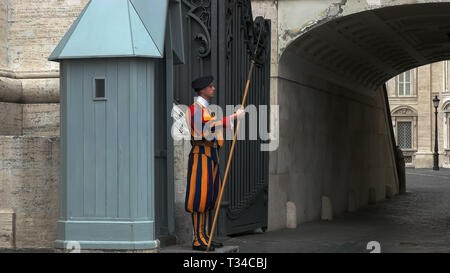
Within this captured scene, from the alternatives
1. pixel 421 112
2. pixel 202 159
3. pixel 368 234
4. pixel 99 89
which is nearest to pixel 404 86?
pixel 421 112

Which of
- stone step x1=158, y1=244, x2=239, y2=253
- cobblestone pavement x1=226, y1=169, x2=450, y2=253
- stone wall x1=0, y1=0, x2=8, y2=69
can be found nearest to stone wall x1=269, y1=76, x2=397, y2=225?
cobblestone pavement x1=226, y1=169, x2=450, y2=253

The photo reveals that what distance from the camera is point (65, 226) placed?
333 inches

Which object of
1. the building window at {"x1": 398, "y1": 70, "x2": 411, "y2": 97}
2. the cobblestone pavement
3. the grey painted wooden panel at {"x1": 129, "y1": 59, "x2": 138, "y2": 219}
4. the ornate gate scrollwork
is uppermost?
the building window at {"x1": 398, "y1": 70, "x2": 411, "y2": 97}

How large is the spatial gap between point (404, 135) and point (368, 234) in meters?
49.3

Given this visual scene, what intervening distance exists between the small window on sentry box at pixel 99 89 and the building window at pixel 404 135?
5407 cm

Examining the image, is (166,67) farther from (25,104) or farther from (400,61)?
(400,61)

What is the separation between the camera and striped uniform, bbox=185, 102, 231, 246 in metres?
8.66

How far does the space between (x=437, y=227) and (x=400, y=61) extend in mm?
6474

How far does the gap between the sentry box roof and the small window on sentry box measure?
0.82 feet

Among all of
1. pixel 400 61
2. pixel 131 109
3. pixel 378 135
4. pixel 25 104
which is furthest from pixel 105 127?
pixel 378 135

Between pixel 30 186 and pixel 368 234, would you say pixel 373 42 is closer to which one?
pixel 368 234

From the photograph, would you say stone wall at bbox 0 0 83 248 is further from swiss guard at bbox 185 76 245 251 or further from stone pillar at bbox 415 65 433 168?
stone pillar at bbox 415 65 433 168

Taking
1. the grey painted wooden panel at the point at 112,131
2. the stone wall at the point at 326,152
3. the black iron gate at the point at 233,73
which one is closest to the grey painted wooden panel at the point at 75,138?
the grey painted wooden panel at the point at 112,131
